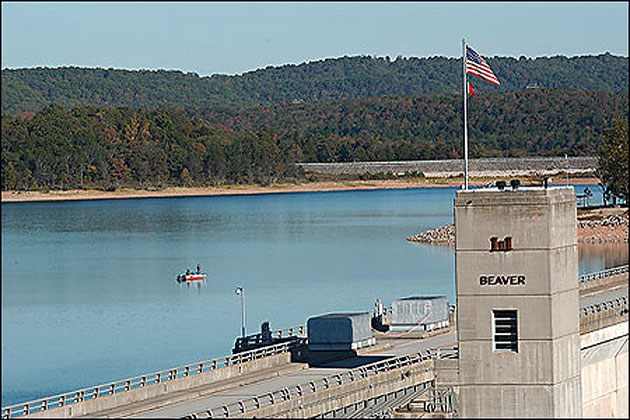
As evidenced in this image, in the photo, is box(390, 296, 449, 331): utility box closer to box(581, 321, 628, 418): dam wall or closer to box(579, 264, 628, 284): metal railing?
box(581, 321, 628, 418): dam wall

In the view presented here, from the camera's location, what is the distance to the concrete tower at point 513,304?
2953 cm

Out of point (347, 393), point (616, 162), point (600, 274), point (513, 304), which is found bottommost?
point (347, 393)

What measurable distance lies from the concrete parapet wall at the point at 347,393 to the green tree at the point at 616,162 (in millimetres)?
83937

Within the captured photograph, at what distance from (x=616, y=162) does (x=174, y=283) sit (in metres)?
46.2

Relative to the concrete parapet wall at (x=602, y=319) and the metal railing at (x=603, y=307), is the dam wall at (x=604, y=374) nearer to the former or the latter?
the concrete parapet wall at (x=602, y=319)

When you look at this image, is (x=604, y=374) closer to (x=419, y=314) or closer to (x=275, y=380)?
(x=275, y=380)

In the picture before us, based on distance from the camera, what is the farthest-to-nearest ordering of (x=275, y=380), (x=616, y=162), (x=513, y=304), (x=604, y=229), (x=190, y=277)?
(x=616, y=162) < (x=604, y=229) < (x=190, y=277) < (x=275, y=380) < (x=513, y=304)

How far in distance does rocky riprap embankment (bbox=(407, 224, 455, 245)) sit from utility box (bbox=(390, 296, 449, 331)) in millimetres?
70130

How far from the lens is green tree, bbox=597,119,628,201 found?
114m

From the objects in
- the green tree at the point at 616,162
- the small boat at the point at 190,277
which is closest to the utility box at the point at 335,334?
the small boat at the point at 190,277

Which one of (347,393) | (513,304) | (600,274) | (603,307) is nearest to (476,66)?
(513,304)

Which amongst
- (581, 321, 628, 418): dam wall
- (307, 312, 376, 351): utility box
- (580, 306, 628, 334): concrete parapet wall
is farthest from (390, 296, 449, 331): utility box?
(581, 321, 628, 418): dam wall

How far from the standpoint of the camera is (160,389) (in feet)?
106

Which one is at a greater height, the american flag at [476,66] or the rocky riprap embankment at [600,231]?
the american flag at [476,66]
